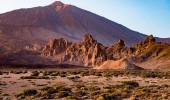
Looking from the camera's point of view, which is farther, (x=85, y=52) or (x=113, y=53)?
(x=85, y=52)

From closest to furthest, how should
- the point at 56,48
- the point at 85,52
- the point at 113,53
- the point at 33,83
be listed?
the point at 33,83
the point at 113,53
the point at 85,52
the point at 56,48

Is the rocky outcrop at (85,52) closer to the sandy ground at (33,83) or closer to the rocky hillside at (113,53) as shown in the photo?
the rocky hillside at (113,53)

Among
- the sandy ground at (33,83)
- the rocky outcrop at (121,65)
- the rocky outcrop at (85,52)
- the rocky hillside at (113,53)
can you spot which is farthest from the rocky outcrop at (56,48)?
the sandy ground at (33,83)

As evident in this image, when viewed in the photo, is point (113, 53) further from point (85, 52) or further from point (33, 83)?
point (33, 83)

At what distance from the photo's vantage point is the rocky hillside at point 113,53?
11765cm

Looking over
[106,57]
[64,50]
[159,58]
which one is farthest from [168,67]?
[64,50]

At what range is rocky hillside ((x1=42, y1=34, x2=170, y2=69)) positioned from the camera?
11765 centimetres

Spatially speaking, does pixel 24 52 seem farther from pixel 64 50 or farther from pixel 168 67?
pixel 168 67

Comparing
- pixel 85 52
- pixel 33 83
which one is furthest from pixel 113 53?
pixel 33 83

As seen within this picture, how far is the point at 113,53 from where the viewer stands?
139 metres

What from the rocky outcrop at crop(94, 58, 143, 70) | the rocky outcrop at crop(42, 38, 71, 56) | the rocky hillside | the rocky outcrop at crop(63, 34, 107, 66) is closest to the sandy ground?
the rocky outcrop at crop(94, 58, 143, 70)

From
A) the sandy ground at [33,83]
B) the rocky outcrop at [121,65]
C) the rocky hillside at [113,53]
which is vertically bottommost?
the sandy ground at [33,83]

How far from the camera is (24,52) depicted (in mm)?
162250

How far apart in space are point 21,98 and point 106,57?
104712 millimetres
